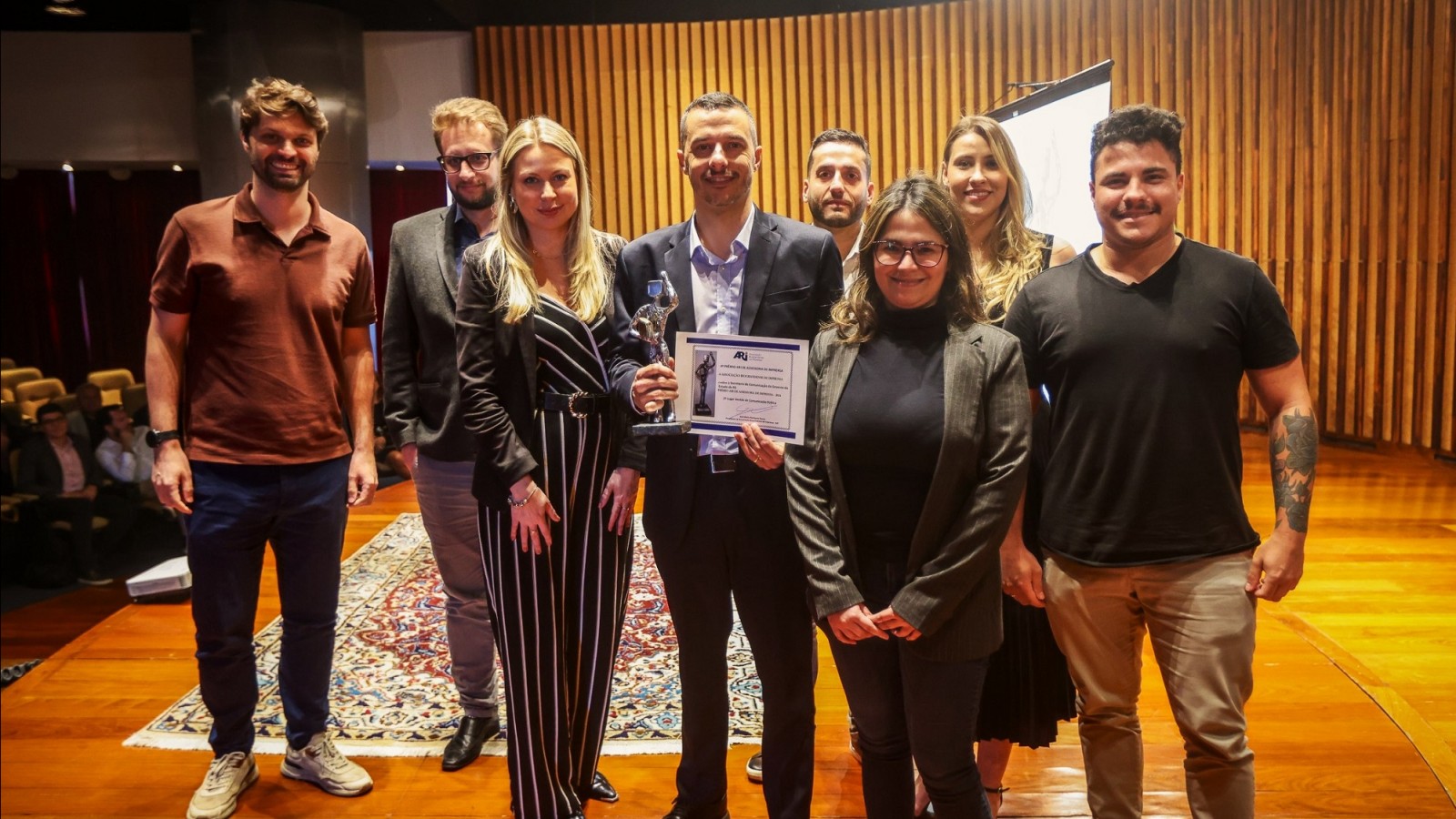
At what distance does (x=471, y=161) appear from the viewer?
2.55 meters

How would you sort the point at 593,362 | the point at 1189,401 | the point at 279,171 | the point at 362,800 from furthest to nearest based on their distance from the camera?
1. the point at 362,800
2. the point at 279,171
3. the point at 593,362
4. the point at 1189,401

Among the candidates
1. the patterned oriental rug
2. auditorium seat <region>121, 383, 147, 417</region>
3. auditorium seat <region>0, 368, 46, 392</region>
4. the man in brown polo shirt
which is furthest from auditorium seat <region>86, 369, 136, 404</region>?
the man in brown polo shirt

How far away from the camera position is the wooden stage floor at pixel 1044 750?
2.55m

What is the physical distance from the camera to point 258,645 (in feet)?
12.1

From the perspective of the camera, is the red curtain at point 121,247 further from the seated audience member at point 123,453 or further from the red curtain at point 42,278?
the seated audience member at point 123,453

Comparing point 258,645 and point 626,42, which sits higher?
point 626,42

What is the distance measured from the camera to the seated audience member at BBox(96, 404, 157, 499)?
611cm

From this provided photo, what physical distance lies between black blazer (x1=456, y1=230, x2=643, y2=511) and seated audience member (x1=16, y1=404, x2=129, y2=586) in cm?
453

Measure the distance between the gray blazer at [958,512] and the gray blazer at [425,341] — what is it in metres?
1.17

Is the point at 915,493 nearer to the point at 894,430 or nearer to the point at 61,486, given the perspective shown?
the point at 894,430

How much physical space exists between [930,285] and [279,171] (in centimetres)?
161

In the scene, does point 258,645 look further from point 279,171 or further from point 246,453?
point 279,171

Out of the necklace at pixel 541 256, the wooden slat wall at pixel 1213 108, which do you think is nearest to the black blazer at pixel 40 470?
the wooden slat wall at pixel 1213 108

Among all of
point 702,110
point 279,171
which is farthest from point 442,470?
point 702,110
